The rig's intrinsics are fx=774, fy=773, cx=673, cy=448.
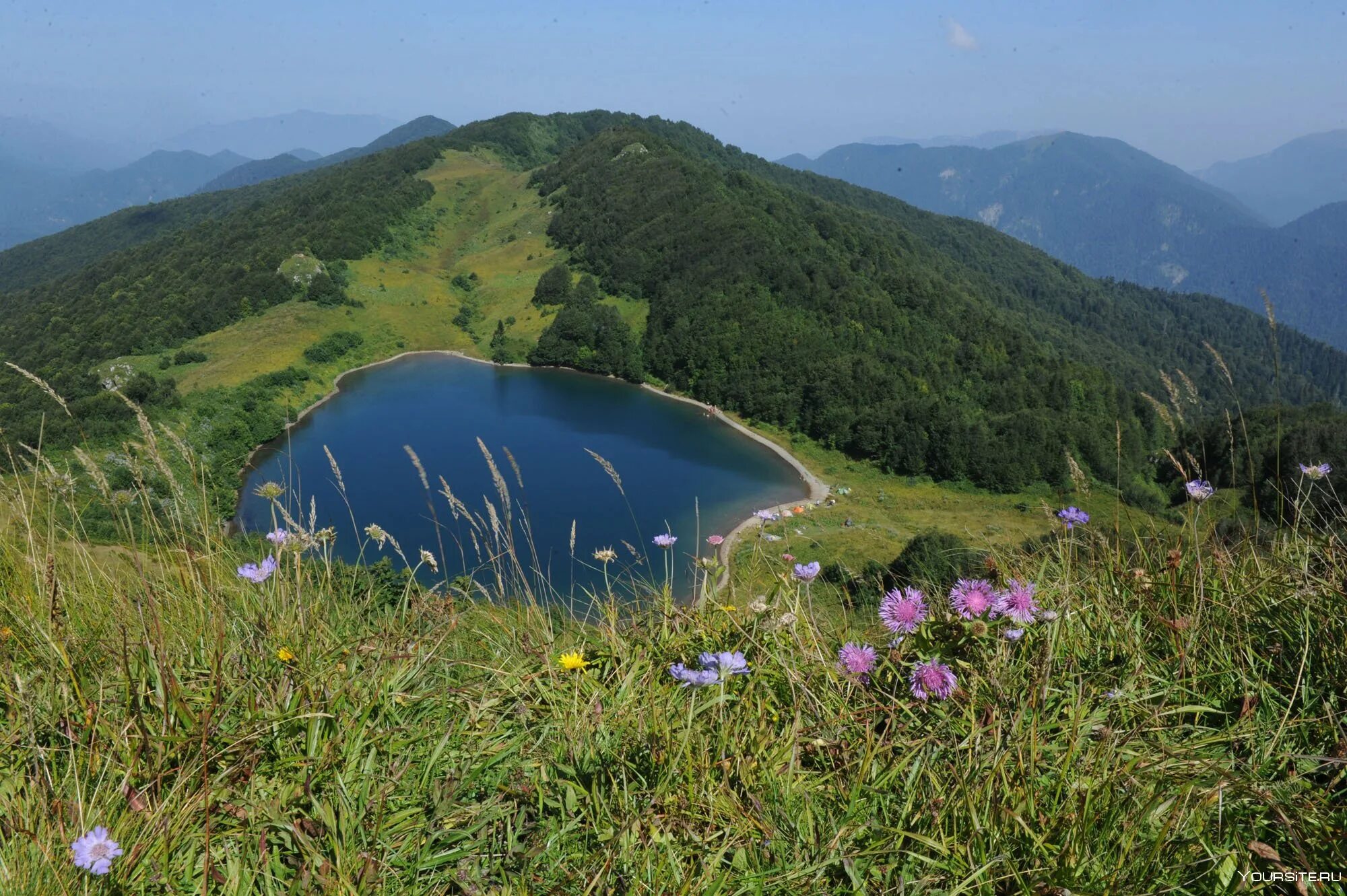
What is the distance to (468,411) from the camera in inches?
2445

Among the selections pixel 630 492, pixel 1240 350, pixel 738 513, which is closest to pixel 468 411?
pixel 630 492

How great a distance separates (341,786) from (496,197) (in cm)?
12398

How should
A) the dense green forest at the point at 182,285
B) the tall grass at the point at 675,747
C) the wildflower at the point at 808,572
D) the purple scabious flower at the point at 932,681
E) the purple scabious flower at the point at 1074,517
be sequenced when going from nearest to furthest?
the tall grass at the point at 675,747 < the purple scabious flower at the point at 932,681 < the wildflower at the point at 808,572 < the purple scabious flower at the point at 1074,517 < the dense green forest at the point at 182,285

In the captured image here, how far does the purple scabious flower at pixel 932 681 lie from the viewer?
2.14 meters

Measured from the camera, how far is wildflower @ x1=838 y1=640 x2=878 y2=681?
7.54 ft

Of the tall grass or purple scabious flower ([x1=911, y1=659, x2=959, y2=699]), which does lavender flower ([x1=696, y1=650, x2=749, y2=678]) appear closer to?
the tall grass

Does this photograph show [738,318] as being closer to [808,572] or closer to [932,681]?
[808,572]

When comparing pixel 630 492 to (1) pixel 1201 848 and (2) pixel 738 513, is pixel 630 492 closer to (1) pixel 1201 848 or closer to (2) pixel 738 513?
(2) pixel 738 513

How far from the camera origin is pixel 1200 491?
2.88 m

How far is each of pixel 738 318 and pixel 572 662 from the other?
73760 millimetres

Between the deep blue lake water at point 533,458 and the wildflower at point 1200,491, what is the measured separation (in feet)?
76.4

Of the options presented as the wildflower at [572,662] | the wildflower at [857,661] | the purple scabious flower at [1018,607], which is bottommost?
the wildflower at [572,662]

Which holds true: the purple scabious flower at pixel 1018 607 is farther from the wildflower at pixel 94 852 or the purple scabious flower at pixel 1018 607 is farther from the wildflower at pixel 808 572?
the wildflower at pixel 94 852

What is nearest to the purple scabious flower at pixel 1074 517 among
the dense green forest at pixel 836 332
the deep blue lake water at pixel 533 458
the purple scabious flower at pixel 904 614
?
the purple scabious flower at pixel 904 614
